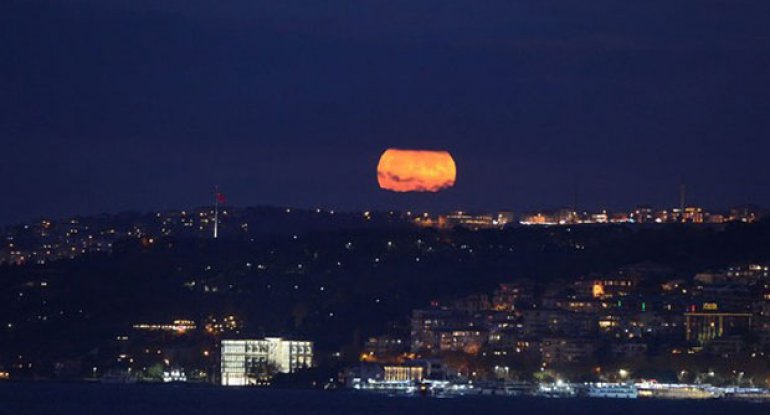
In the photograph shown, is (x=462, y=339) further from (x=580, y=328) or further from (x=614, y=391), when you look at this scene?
(x=614, y=391)

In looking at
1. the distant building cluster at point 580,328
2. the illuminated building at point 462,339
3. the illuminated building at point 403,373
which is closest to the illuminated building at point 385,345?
the distant building cluster at point 580,328

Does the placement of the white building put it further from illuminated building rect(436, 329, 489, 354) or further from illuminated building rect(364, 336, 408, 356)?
illuminated building rect(436, 329, 489, 354)

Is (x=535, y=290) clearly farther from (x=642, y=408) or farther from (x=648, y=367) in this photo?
(x=642, y=408)

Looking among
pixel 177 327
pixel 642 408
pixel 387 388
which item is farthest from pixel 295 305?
pixel 642 408

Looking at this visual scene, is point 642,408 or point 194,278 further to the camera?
point 194,278

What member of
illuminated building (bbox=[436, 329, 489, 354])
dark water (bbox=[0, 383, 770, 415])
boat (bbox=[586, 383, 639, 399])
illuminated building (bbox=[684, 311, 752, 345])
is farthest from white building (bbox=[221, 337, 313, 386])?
illuminated building (bbox=[684, 311, 752, 345])

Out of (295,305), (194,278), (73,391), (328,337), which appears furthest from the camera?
(194,278)

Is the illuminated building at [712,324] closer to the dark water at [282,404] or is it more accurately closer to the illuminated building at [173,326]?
the dark water at [282,404]
